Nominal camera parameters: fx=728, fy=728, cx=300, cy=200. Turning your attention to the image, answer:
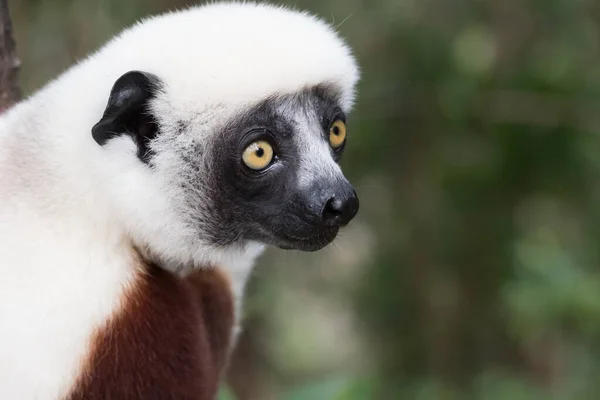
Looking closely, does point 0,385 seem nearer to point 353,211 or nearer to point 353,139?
point 353,211

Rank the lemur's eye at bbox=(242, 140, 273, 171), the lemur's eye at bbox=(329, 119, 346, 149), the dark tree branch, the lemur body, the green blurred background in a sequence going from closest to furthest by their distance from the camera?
the lemur body, the lemur's eye at bbox=(242, 140, 273, 171), the lemur's eye at bbox=(329, 119, 346, 149), the dark tree branch, the green blurred background

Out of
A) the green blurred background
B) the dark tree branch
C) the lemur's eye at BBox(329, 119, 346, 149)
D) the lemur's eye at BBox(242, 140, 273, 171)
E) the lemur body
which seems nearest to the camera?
the lemur body

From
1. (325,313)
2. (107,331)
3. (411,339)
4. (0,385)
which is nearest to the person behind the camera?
(0,385)

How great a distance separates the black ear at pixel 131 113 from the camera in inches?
82.7

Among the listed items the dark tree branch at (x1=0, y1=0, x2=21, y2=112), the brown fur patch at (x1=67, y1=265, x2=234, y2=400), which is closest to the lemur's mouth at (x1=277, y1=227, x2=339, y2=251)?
the brown fur patch at (x1=67, y1=265, x2=234, y2=400)

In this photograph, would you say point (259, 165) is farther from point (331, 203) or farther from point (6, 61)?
point (6, 61)

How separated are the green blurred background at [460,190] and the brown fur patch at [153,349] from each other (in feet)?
6.77

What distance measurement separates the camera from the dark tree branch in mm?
2938

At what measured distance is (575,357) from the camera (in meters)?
5.92

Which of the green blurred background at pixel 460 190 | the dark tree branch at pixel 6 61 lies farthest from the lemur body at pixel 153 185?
the green blurred background at pixel 460 190

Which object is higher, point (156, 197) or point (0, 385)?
point (156, 197)

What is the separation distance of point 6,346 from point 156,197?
23.7 inches

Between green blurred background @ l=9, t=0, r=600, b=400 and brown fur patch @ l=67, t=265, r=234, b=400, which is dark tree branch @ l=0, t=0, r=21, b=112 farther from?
green blurred background @ l=9, t=0, r=600, b=400

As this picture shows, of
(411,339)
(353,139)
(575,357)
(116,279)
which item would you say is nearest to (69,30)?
(353,139)
